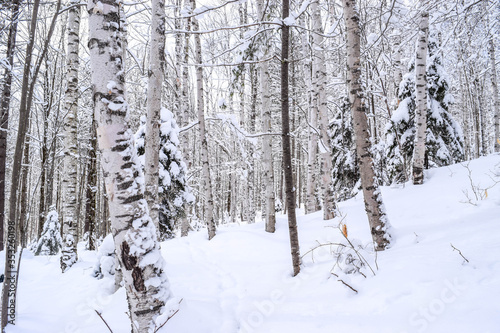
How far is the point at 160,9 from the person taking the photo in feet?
14.1

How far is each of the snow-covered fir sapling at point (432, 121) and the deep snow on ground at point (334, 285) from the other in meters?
2.60

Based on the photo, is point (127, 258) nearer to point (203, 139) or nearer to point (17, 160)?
point (17, 160)

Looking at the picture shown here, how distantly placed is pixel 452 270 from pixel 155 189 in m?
4.01

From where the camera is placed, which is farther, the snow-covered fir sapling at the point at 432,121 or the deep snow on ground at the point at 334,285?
the snow-covered fir sapling at the point at 432,121

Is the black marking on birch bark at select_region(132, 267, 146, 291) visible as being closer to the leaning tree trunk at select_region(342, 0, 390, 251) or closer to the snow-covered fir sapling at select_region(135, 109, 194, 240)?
the leaning tree trunk at select_region(342, 0, 390, 251)

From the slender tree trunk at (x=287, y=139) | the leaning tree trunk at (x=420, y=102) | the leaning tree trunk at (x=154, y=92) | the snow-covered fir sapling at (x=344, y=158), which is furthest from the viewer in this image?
the snow-covered fir sapling at (x=344, y=158)

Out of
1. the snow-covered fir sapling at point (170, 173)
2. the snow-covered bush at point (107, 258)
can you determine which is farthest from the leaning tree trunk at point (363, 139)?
the snow-covered fir sapling at point (170, 173)

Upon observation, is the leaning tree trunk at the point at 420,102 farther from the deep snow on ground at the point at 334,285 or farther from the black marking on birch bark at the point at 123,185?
the black marking on birch bark at the point at 123,185

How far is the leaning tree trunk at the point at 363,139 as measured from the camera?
3697mm

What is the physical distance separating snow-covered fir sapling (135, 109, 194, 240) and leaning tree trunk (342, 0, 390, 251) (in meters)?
5.09

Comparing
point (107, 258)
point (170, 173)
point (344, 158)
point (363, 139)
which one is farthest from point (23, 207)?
point (344, 158)

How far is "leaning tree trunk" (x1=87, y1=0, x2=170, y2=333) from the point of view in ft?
7.25

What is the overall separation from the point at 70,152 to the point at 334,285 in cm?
632

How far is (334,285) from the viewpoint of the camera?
3.05 metres
